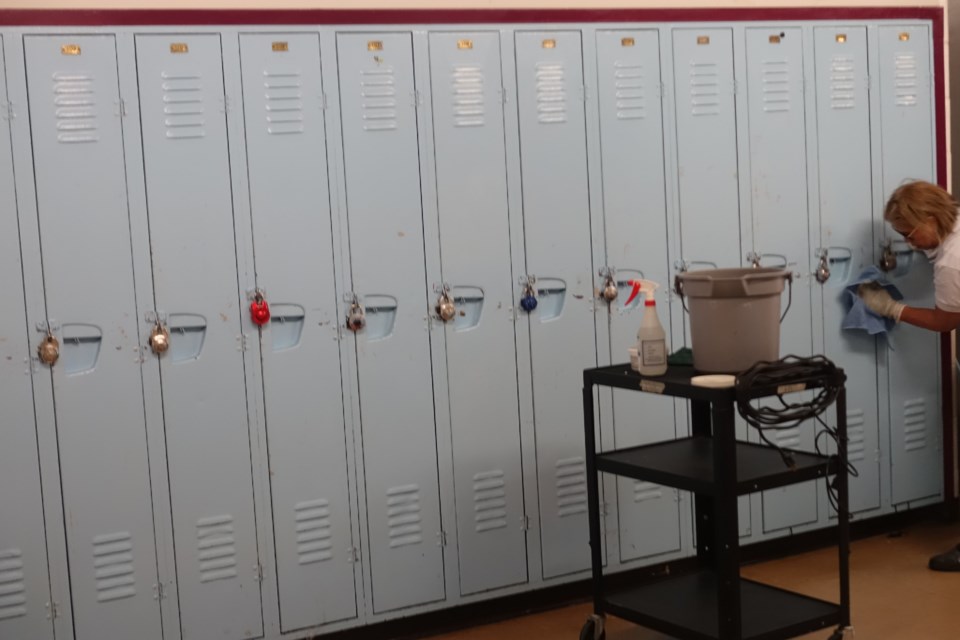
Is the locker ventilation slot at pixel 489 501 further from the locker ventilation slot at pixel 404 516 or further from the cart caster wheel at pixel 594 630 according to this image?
the cart caster wheel at pixel 594 630

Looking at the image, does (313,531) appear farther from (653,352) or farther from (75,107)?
(75,107)

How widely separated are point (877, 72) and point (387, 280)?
234 centimetres

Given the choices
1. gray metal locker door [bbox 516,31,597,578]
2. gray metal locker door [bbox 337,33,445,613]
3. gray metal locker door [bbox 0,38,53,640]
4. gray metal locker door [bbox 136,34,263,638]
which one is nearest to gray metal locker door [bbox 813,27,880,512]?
gray metal locker door [bbox 516,31,597,578]

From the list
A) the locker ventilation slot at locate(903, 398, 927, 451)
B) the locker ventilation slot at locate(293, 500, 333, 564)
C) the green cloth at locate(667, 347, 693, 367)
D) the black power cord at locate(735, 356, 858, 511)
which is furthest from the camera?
the locker ventilation slot at locate(903, 398, 927, 451)

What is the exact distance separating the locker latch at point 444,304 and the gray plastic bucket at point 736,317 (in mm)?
992

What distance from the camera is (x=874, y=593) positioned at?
14.8 ft

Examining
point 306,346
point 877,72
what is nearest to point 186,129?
point 306,346

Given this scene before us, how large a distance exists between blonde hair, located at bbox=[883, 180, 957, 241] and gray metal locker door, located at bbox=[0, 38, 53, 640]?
325 centimetres

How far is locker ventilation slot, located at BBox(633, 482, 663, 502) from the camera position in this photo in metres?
4.66

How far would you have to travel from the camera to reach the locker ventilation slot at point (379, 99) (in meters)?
4.10

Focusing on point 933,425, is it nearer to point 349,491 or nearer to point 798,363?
point 798,363

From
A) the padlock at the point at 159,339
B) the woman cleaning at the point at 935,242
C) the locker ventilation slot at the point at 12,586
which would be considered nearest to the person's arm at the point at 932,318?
the woman cleaning at the point at 935,242

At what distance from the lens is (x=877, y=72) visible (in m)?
5.00

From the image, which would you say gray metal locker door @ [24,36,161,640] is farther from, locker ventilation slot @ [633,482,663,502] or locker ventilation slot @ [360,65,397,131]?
locker ventilation slot @ [633,482,663,502]
